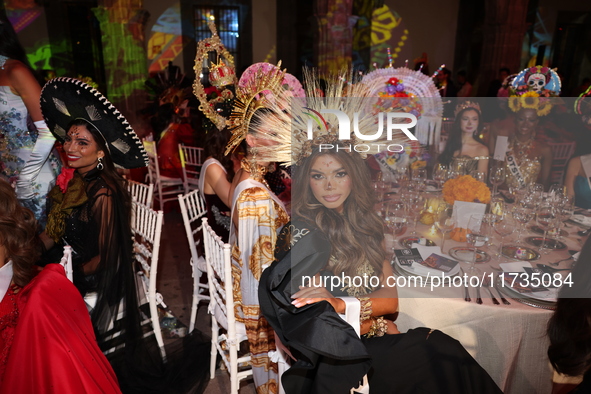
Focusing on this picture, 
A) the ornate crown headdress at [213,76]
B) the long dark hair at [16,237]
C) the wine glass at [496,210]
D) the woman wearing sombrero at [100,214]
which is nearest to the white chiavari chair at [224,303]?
the woman wearing sombrero at [100,214]

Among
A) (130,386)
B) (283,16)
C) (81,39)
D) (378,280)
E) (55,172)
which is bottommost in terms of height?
(130,386)

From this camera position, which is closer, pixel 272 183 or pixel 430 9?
pixel 272 183

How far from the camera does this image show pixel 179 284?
11.7 feet

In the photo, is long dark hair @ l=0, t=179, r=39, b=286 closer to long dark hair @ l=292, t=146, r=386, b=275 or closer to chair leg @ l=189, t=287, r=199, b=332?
long dark hair @ l=292, t=146, r=386, b=275

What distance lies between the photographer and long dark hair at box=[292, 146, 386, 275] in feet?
4.83

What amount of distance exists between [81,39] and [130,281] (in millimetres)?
10131

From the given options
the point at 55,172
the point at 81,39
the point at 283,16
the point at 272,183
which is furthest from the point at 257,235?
the point at 81,39

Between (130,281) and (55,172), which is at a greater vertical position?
(55,172)

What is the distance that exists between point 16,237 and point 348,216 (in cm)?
120

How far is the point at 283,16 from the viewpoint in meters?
10.5

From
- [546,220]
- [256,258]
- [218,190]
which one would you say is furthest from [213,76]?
[546,220]

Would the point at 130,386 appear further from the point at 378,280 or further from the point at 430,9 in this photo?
the point at 430,9

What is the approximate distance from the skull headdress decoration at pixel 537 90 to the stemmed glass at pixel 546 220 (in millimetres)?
1548

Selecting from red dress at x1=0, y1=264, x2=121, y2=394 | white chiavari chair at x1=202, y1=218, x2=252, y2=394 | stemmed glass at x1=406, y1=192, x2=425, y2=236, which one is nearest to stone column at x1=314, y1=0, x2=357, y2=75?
stemmed glass at x1=406, y1=192, x2=425, y2=236
